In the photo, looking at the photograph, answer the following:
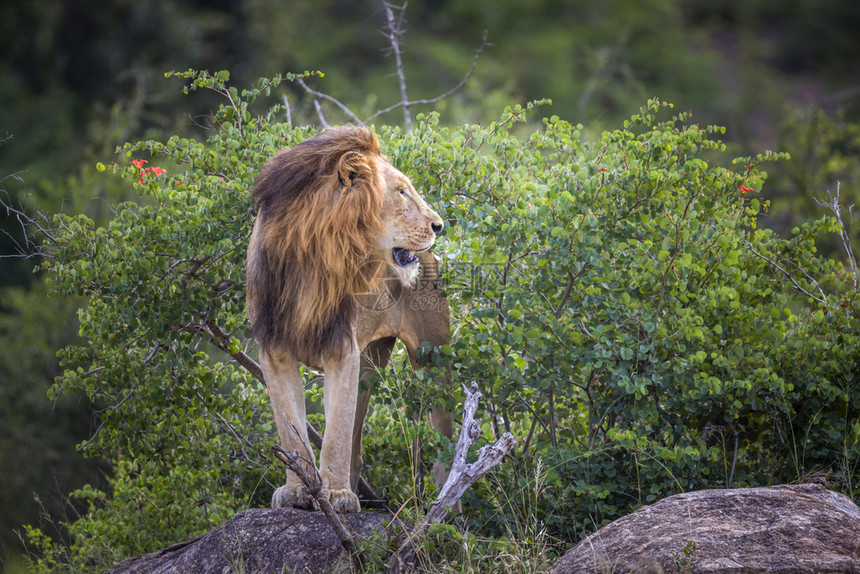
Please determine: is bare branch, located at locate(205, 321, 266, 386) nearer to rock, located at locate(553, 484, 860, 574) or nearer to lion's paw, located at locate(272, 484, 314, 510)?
lion's paw, located at locate(272, 484, 314, 510)

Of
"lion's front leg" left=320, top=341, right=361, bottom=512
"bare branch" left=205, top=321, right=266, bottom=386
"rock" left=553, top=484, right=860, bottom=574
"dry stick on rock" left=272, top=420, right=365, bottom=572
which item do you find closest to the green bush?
"bare branch" left=205, top=321, right=266, bottom=386

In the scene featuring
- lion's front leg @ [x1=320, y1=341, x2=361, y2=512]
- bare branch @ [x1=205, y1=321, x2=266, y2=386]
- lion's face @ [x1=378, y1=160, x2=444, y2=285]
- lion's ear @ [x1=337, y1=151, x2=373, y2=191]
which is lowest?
lion's front leg @ [x1=320, y1=341, x2=361, y2=512]

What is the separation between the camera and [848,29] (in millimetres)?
29641

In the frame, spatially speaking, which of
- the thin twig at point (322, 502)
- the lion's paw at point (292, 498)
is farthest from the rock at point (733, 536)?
the lion's paw at point (292, 498)

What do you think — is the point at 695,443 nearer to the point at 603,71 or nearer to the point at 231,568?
the point at 231,568

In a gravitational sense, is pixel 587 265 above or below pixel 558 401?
above

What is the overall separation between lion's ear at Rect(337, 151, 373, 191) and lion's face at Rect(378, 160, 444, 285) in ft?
0.33

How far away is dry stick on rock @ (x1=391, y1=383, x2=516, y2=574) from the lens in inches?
147

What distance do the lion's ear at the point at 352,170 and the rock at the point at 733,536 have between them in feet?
6.01

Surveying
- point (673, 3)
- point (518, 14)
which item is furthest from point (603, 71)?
point (673, 3)

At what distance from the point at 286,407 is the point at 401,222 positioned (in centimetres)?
98

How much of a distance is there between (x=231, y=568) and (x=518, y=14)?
74.4 feet

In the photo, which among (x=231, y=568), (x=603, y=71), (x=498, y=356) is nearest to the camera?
(x=231, y=568)

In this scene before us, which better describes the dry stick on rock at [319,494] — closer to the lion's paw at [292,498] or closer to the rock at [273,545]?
the rock at [273,545]
